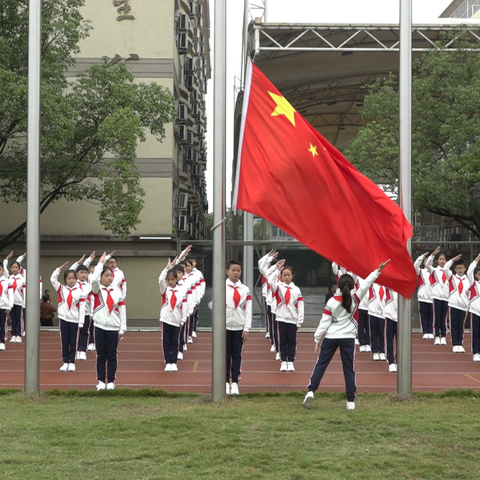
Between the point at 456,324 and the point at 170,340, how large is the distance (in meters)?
6.10

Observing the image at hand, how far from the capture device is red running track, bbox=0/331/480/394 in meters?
11.4

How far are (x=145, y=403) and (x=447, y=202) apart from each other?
14.9m

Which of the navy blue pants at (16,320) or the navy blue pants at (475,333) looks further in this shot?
the navy blue pants at (16,320)

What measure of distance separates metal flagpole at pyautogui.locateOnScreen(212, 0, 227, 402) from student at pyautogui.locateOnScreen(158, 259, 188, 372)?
3.23 metres

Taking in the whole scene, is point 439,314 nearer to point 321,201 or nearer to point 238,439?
point 321,201

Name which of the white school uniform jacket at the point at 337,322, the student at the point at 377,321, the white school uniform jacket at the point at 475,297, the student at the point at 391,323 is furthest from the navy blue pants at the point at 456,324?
the white school uniform jacket at the point at 337,322

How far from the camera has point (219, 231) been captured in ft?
29.9

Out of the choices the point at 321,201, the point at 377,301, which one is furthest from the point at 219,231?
the point at 377,301

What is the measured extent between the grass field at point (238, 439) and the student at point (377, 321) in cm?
467

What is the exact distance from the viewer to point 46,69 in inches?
716

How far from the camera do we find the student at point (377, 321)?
14219mm

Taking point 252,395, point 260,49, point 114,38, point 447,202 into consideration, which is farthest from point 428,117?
point 252,395

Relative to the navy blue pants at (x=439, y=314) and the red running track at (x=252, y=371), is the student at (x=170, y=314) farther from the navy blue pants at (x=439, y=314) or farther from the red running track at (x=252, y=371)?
the navy blue pants at (x=439, y=314)

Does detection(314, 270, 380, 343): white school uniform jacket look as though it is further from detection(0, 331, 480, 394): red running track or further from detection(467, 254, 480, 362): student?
detection(467, 254, 480, 362): student
